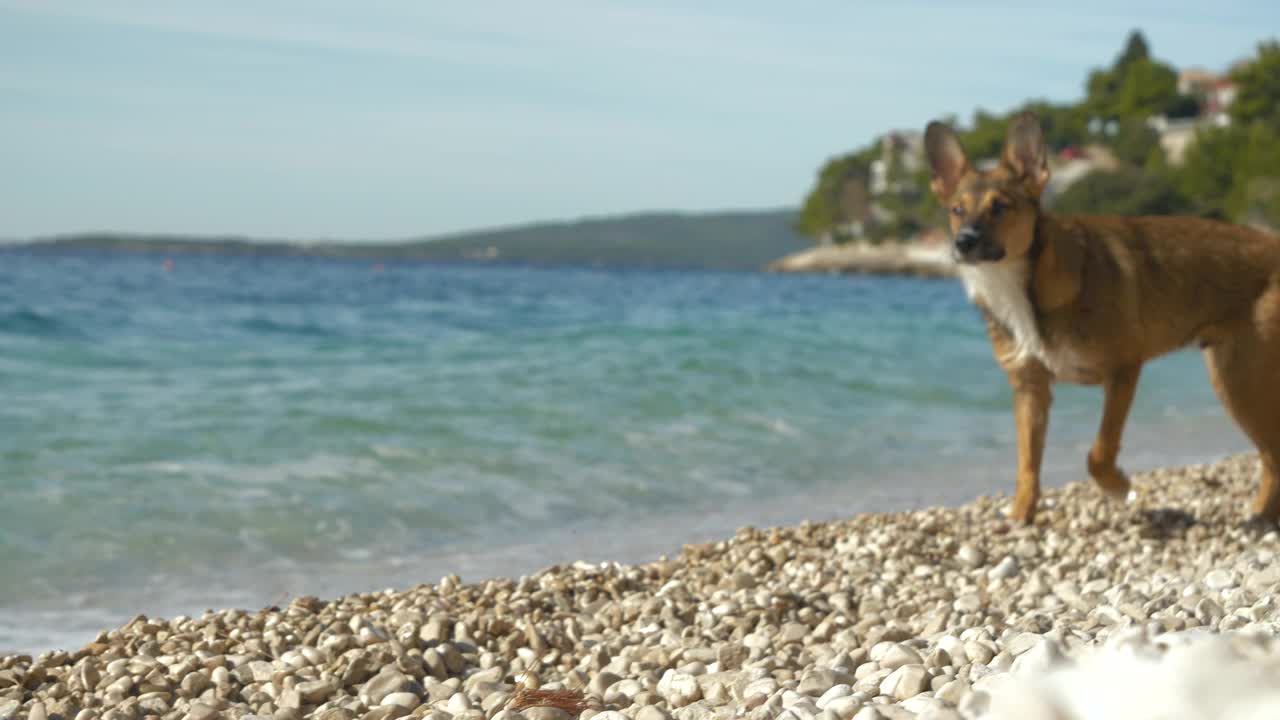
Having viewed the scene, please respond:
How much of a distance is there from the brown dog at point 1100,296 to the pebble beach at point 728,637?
62cm

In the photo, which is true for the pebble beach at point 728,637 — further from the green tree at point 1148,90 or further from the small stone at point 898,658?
the green tree at point 1148,90

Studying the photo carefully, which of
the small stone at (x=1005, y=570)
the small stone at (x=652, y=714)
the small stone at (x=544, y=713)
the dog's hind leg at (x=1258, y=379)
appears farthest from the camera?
the dog's hind leg at (x=1258, y=379)

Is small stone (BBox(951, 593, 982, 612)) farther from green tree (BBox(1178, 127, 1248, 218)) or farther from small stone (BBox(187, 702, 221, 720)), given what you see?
green tree (BBox(1178, 127, 1248, 218))

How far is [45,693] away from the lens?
Result: 11.8 ft

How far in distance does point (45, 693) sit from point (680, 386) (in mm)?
9791

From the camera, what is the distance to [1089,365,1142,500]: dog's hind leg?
573cm

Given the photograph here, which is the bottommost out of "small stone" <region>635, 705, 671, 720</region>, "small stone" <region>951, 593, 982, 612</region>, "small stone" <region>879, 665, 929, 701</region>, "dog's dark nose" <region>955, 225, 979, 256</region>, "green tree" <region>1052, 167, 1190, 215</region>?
"small stone" <region>951, 593, 982, 612</region>

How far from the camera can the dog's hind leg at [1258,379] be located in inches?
228

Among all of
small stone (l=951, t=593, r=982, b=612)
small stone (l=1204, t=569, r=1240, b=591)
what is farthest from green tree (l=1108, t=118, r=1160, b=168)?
small stone (l=951, t=593, r=982, b=612)

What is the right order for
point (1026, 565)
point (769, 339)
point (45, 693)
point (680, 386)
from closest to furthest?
point (45, 693) < point (1026, 565) < point (680, 386) < point (769, 339)

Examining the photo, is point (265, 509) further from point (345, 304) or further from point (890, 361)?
point (345, 304)

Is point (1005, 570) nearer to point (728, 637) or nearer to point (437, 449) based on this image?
point (728, 637)

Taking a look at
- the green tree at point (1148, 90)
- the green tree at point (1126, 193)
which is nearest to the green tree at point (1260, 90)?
the green tree at point (1126, 193)

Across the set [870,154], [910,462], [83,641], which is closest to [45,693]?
[83,641]
